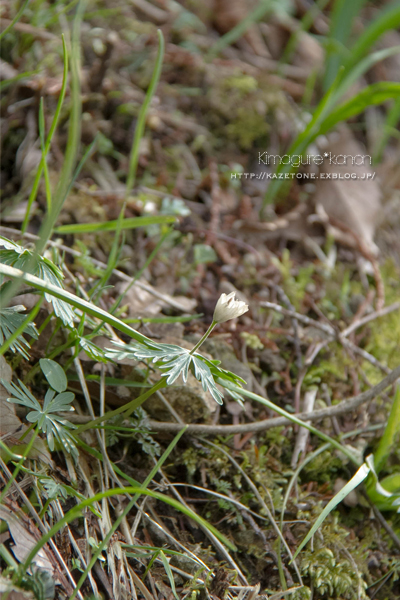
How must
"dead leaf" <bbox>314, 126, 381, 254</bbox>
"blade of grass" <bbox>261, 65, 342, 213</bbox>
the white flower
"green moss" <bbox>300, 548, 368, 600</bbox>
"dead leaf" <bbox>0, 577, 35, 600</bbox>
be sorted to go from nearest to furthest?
"dead leaf" <bbox>0, 577, 35, 600</bbox> < the white flower < "green moss" <bbox>300, 548, 368, 600</bbox> < "blade of grass" <bbox>261, 65, 342, 213</bbox> < "dead leaf" <bbox>314, 126, 381, 254</bbox>

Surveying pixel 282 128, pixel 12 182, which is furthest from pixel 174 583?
pixel 282 128

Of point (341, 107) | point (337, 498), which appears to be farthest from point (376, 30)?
point (337, 498)

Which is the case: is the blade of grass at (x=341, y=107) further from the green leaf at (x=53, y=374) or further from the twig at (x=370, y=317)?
the green leaf at (x=53, y=374)

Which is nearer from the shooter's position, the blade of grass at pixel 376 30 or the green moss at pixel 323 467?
the green moss at pixel 323 467

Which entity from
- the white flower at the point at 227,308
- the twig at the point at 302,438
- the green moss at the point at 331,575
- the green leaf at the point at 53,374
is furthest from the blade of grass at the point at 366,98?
the green moss at the point at 331,575

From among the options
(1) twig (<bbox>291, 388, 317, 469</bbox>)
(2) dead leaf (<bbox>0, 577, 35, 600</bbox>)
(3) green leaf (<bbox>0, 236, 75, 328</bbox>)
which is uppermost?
(3) green leaf (<bbox>0, 236, 75, 328</bbox>)

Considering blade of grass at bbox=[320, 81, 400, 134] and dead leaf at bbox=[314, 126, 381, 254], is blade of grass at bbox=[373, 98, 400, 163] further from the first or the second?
blade of grass at bbox=[320, 81, 400, 134]

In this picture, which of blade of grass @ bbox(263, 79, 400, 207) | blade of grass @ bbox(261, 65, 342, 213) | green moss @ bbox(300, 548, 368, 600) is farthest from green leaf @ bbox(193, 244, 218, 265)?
green moss @ bbox(300, 548, 368, 600)
